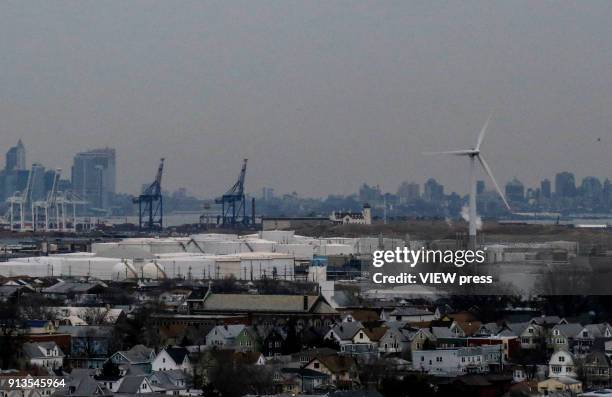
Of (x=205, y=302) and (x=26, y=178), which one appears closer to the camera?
(x=205, y=302)

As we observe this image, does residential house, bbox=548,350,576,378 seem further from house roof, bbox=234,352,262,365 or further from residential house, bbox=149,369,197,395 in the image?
residential house, bbox=149,369,197,395

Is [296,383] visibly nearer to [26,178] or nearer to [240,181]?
[240,181]

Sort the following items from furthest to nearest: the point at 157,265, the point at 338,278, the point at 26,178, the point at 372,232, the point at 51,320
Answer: the point at 26,178 < the point at 372,232 < the point at 157,265 < the point at 338,278 < the point at 51,320

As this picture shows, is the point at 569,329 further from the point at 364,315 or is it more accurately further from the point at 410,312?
the point at 410,312

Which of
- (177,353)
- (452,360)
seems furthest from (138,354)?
(452,360)

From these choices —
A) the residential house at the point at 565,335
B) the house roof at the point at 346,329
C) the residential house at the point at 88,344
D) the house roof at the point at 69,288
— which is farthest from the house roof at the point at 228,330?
the house roof at the point at 69,288

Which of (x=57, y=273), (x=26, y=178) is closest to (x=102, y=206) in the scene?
(x=26, y=178)

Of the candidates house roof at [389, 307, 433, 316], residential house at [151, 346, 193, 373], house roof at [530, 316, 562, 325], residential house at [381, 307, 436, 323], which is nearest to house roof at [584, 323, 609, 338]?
house roof at [530, 316, 562, 325]
